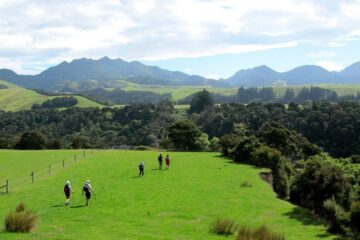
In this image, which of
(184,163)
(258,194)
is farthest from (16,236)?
(184,163)

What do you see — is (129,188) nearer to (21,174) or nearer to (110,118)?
(21,174)

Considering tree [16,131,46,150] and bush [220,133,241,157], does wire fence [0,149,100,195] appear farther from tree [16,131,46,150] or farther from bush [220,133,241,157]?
tree [16,131,46,150]

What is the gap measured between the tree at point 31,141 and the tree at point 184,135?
99.8 ft

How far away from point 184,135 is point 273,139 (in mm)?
21804

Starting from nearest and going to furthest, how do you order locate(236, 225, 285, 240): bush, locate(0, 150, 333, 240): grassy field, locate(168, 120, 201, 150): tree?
1. locate(236, 225, 285, 240): bush
2. locate(0, 150, 333, 240): grassy field
3. locate(168, 120, 201, 150): tree

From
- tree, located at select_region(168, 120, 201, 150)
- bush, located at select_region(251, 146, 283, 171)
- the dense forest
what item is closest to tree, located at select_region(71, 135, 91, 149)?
the dense forest

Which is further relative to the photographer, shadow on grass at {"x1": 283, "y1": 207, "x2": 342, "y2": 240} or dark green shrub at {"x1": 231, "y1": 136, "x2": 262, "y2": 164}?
dark green shrub at {"x1": 231, "y1": 136, "x2": 262, "y2": 164}

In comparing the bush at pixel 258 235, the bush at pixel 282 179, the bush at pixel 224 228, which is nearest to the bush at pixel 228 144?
the bush at pixel 282 179

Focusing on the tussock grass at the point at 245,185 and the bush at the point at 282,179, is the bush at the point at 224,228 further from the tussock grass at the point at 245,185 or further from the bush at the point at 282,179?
the bush at the point at 282,179

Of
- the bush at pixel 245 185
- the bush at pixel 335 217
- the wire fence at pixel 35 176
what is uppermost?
the bush at pixel 335 217

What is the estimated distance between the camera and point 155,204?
3547 cm

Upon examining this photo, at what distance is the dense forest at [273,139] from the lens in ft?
125

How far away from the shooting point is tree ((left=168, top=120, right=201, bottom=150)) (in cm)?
9662

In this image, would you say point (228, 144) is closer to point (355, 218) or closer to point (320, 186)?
point (320, 186)
